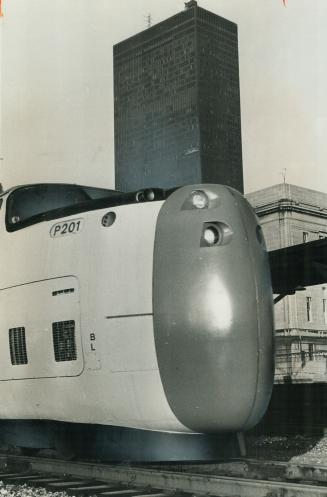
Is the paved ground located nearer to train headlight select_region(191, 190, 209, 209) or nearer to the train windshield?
the train windshield

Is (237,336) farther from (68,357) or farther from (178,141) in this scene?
(178,141)

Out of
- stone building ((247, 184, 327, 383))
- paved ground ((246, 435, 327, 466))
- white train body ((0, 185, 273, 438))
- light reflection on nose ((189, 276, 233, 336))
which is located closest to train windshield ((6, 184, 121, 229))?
white train body ((0, 185, 273, 438))

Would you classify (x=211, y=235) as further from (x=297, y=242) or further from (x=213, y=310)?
(x=297, y=242)

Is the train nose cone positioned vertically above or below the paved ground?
above

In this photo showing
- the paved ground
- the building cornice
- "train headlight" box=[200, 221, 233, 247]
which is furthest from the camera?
the building cornice

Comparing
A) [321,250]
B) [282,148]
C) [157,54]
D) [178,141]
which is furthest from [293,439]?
[178,141]

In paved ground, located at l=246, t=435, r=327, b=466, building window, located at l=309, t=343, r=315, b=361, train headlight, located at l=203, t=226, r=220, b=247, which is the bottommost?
building window, located at l=309, t=343, r=315, b=361
